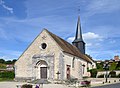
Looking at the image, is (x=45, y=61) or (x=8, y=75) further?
(x=8, y=75)

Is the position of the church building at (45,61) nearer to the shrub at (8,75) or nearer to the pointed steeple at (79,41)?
the shrub at (8,75)

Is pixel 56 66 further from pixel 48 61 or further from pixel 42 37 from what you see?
pixel 42 37

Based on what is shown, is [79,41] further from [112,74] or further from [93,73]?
[112,74]

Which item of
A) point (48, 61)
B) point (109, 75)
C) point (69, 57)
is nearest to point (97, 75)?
point (109, 75)

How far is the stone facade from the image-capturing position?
36219 millimetres

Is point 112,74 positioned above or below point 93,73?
below

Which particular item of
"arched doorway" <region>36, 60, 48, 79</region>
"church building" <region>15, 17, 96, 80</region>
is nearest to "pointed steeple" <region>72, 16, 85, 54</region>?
"church building" <region>15, 17, 96, 80</region>

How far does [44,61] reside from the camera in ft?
123

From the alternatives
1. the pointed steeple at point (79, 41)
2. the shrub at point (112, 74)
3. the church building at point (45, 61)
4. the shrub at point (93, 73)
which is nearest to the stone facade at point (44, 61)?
the church building at point (45, 61)

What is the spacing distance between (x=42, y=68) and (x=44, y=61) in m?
1.21

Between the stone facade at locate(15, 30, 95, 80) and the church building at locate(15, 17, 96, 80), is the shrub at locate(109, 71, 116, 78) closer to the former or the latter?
the church building at locate(15, 17, 96, 80)

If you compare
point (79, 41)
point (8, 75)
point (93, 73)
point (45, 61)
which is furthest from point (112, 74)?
point (8, 75)

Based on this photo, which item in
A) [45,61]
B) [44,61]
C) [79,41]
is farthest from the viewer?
[79,41]

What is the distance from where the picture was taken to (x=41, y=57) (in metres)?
37.4
